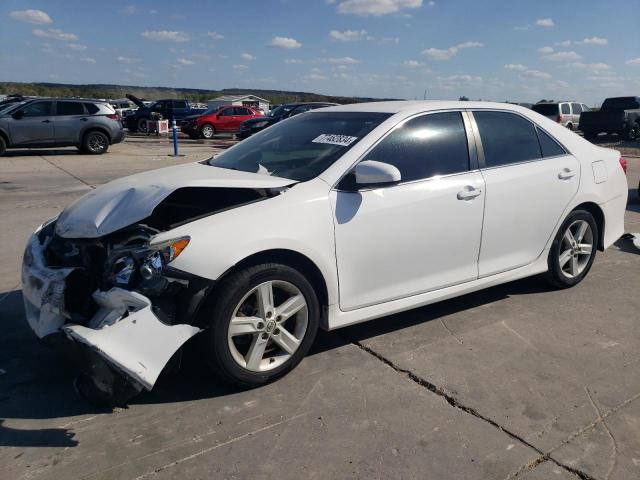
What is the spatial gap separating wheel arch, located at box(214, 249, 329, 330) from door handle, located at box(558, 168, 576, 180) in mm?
2330

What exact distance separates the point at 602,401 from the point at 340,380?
4.75 ft

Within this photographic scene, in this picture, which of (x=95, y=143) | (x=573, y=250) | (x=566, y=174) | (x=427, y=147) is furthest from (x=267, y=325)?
(x=95, y=143)

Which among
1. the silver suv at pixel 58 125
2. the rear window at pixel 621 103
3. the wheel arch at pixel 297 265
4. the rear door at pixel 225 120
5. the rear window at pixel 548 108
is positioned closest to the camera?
the wheel arch at pixel 297 265

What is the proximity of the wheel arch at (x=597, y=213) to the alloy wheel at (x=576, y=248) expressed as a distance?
0.13 metres

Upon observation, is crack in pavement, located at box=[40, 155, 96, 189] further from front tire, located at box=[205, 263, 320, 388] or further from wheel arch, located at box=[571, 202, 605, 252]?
wheel arch, located at box=[571, 202, 605, 252]

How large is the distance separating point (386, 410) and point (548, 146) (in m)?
2.75

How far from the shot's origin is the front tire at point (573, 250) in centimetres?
465

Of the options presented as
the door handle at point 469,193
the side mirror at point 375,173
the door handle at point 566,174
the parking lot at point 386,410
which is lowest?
the parking lot at point 386,410

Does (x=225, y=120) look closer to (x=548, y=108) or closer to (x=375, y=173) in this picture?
(x=548, y=108)

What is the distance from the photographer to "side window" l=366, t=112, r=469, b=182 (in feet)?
12.2

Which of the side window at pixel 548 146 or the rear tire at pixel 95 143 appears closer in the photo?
the side window at pixel 548 146

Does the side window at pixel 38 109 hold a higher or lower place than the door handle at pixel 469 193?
higher

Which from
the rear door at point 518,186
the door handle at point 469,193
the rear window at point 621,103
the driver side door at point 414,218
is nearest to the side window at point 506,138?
the rear door at point 518,186

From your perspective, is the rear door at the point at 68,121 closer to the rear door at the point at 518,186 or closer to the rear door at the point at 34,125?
the rear door at the point at 34,125
